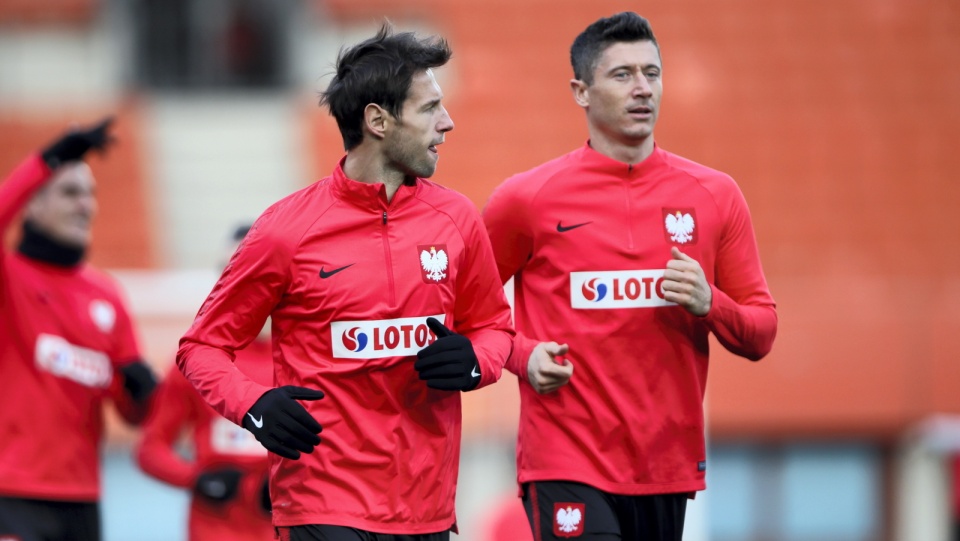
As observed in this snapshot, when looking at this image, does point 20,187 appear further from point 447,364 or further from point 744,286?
point 744,286

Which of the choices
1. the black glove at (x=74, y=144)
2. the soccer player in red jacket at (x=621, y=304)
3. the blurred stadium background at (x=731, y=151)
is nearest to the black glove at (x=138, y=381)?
the black glove at (x=74, y=144)

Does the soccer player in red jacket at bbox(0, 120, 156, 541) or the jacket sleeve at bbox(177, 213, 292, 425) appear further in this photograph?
the soccer player in red jacket at bbox(0, 120, 156, 541)

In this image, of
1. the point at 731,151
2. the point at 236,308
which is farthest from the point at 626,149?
the point at 731,151

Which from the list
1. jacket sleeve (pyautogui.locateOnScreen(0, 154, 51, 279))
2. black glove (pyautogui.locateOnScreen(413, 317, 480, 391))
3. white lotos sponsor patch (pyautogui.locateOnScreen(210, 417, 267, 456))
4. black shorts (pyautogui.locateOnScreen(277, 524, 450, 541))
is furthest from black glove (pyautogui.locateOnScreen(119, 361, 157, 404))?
black glove (pyautogui.locateOnScreen(413, 317, 480, 391))

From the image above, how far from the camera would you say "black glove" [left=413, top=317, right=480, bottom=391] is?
12.0 feet

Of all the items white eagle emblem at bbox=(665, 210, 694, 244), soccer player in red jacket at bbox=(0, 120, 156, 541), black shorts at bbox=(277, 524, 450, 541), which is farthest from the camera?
soccer player in red jacket at bbox=(0, 120, 156, 541)

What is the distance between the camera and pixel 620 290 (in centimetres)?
431

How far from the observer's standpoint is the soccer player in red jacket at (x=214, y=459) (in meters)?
5.59

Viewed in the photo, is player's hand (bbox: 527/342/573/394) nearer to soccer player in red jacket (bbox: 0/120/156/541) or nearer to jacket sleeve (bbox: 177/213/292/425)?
jacket sleeve (bbox: 177/213/292/425)

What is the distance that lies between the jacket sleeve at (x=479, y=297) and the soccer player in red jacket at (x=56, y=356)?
2.23 meters

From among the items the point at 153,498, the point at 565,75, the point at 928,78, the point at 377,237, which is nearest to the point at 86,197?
the point at 377,237

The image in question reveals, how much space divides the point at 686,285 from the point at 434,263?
2.42ft

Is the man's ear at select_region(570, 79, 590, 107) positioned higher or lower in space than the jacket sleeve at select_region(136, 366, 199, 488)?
higher

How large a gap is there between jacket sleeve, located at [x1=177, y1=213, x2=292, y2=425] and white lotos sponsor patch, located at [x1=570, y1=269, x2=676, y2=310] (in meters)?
0.99
